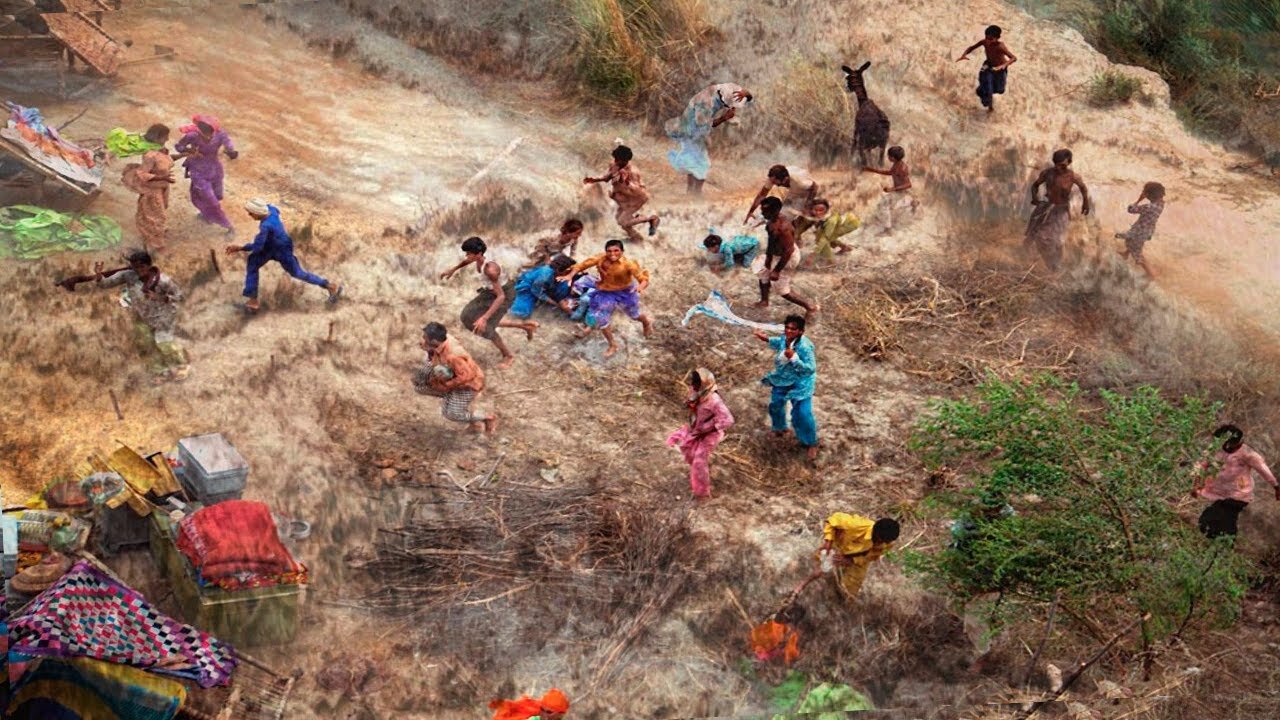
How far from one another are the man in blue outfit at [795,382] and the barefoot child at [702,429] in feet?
2.35

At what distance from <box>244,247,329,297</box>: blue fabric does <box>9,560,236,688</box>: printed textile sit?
3.96 m

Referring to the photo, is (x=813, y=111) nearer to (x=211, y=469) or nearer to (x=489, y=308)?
(x=489, y=308)

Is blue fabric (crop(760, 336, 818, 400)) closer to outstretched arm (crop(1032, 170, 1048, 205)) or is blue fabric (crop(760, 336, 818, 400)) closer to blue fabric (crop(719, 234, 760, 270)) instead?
blue fabric (crop(719, 234, 760, 270))

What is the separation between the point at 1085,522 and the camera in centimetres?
851

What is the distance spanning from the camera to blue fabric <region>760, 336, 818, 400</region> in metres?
10.5

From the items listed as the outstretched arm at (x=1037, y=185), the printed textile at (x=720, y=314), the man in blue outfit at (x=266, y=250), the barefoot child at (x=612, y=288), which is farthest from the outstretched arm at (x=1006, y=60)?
the man in blue outfit at (x=266, y=250)

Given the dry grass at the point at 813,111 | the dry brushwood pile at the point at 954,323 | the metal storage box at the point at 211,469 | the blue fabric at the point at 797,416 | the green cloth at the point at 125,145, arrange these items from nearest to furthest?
the metal storage box at the point at 211,469 < the blue fabric at the point at 797,416 < the dry brushwood pile at the point at 954,323 < the green cloth at the point at 125,145 < the dry grass at the point at 813,111

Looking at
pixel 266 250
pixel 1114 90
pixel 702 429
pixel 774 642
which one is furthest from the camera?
pixel 1114 90

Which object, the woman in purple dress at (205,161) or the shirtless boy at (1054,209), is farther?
the shirtless boy at (1054,209)

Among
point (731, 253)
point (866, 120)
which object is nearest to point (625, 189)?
point (731, 253)

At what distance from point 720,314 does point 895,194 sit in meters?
2.83

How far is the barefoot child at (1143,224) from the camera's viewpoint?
44.2ft

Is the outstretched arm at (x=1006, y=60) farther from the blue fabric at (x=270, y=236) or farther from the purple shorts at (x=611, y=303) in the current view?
the blue fabric at (x=270, y=236)

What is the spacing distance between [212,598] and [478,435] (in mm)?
2910
